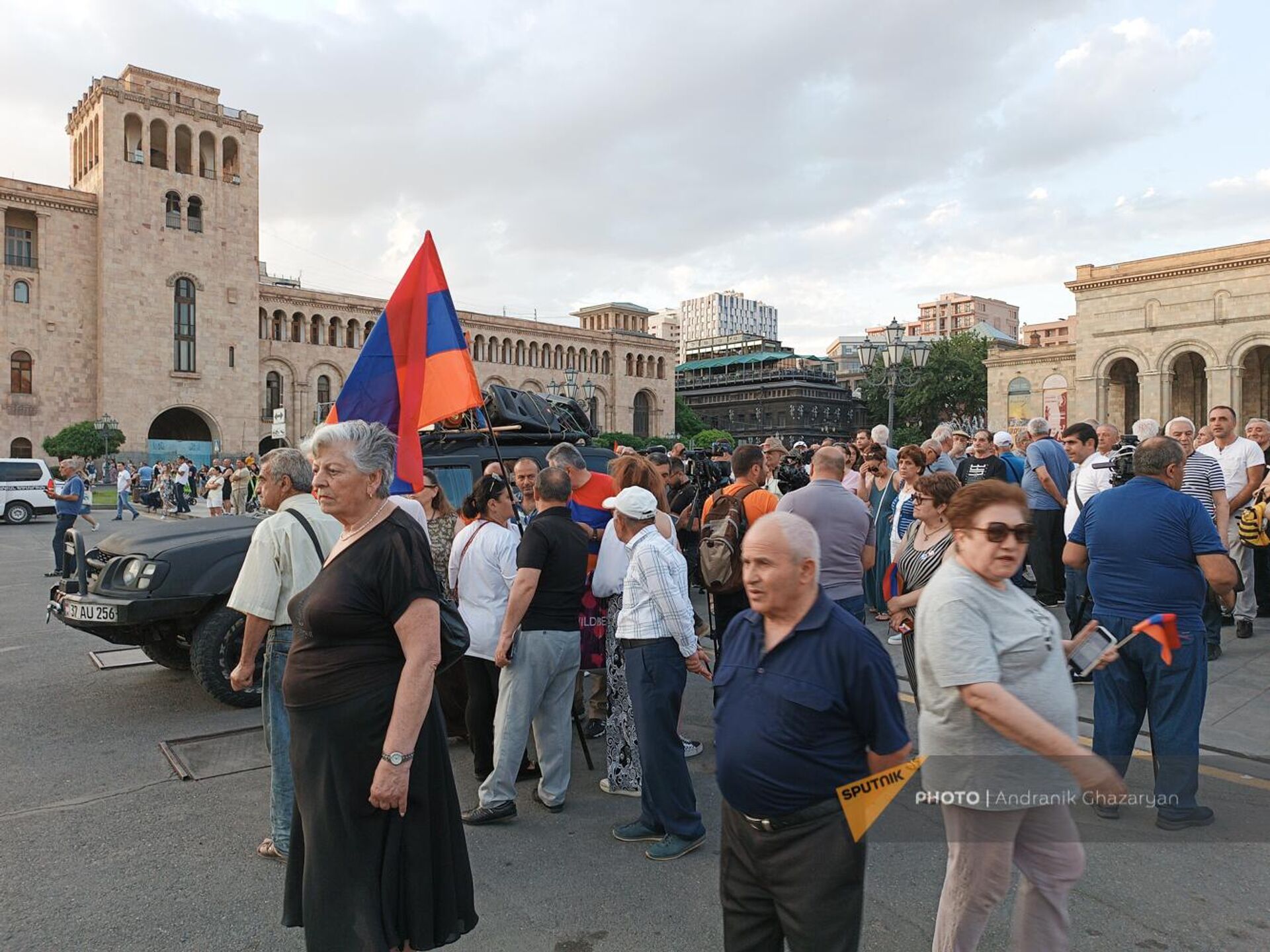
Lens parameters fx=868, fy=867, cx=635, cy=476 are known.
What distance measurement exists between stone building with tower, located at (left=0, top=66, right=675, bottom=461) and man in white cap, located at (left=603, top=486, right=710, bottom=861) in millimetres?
50360

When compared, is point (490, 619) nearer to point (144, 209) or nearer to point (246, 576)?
point (246, 576)

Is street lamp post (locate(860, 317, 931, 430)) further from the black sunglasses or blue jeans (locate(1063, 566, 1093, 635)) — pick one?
the black sunglasses

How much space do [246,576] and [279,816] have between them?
42.3 inches

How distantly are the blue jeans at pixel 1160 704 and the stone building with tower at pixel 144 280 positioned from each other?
168ft


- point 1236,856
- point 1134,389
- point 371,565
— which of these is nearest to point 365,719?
point 371,565

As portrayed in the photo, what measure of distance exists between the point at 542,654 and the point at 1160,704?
2.99 m

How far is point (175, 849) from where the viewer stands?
4016 mm

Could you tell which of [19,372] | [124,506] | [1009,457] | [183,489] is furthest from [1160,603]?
[19,372]

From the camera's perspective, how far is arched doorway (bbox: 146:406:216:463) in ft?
160

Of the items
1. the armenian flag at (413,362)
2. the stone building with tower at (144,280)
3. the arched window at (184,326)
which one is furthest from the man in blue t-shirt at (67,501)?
the arched window at (184,326)

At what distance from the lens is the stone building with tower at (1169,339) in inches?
1666

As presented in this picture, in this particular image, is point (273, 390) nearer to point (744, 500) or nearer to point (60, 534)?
point (60, 534)

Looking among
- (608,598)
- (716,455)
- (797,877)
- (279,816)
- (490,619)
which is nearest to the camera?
(797,877)

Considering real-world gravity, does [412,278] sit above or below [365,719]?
above
